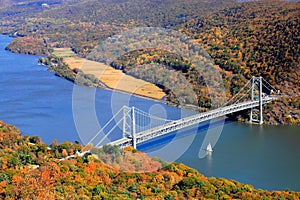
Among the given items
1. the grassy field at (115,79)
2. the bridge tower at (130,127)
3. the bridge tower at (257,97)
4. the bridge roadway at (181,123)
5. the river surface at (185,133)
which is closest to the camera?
the river surface at (185,133)

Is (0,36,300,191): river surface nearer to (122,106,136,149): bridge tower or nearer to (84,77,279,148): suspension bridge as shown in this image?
(84,77,279,148): suspension bridge

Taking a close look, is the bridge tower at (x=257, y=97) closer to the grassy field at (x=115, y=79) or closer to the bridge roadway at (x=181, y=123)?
the bridge roadway at (x=181, y=123)

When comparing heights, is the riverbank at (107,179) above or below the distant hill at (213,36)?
below

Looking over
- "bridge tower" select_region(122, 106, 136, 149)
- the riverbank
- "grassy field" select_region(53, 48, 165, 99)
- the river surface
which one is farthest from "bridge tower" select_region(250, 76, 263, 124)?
the riverbank

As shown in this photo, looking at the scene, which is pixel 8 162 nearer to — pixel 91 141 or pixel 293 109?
pixel 91 141

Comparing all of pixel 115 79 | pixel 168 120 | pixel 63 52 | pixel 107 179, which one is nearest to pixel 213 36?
pixel 115 79

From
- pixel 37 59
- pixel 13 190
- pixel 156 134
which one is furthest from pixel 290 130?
pixel 37 59

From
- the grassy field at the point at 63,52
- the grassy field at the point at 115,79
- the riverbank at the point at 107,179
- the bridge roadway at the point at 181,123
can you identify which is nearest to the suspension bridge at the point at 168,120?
the bridge roadway at the point at 181,123

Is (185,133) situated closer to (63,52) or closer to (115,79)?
(115,79)
